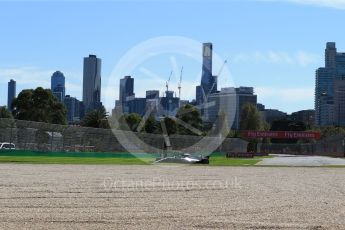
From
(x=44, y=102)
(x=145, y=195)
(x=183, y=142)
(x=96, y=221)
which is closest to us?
(x=96, y=221)

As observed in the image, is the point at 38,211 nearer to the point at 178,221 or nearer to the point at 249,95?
the point at 178,221

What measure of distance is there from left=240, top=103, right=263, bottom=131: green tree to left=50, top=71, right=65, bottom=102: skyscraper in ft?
147

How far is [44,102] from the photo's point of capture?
123750mm

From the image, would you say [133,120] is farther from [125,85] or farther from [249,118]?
[125,85]

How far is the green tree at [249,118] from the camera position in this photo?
159m

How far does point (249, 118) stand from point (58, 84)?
2054 inches

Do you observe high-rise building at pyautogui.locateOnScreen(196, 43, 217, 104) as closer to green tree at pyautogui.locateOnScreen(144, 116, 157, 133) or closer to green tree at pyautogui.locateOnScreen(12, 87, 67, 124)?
green tree at pyautogui.locateOnScreen(12, 87, 67, 124)

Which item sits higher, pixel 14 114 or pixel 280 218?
pixel 14 114

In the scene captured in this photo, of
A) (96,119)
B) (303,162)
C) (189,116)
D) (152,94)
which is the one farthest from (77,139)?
(96,119)

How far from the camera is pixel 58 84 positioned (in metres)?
159

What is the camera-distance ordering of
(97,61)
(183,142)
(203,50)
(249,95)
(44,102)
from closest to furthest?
(203,50) < (97,61) < (183,142) < (44,102) < (249,95)

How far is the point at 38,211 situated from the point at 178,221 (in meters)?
3.66

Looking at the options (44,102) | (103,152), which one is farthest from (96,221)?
(44,102)

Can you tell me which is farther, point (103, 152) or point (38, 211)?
point (103, 152)
